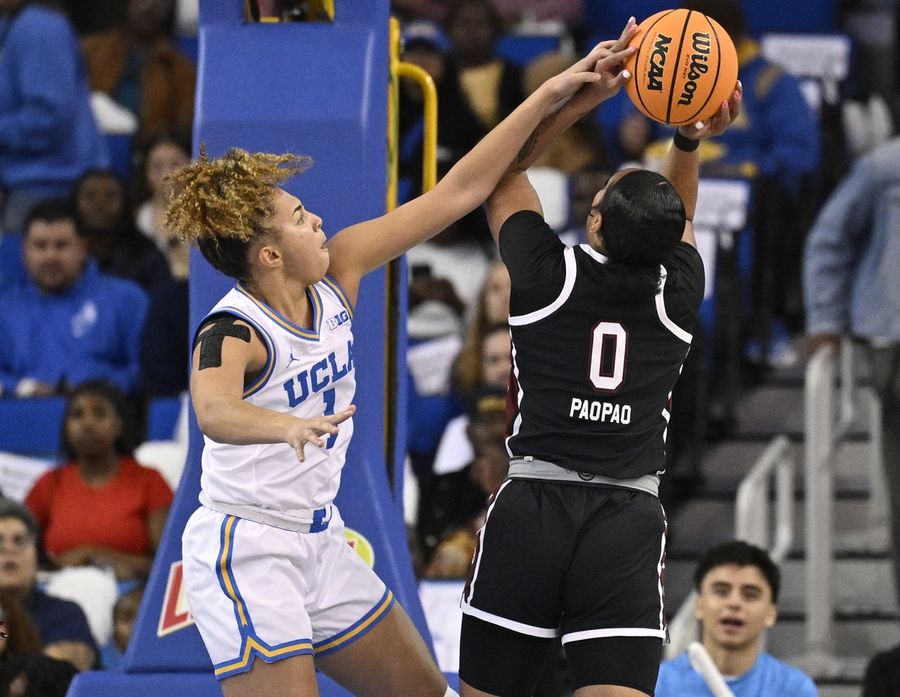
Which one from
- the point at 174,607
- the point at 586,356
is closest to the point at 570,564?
the point at 586,356

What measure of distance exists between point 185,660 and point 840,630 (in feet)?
11.8

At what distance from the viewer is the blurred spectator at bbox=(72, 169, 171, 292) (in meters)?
8.63

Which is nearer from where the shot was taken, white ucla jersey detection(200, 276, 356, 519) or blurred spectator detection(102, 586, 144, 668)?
white ucla jersey detection(200, 276, 356, 519)

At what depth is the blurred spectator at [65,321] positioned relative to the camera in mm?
8188

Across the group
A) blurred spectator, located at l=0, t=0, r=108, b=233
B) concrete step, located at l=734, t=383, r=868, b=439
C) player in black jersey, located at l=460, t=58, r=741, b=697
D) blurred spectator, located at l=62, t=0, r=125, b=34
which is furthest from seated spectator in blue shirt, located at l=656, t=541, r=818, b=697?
blurred spectator, located at l=62, t=0, r=125, b=34

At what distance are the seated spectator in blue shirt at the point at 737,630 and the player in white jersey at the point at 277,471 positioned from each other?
5.10 feet

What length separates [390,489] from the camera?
5078 millimetres

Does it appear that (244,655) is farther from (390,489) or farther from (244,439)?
(390,489)

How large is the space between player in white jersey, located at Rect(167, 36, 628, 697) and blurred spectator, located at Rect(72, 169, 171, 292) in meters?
4.65

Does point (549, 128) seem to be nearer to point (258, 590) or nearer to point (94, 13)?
point (258, 590)

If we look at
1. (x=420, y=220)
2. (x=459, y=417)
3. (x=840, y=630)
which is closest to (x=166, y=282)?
(x=459, y=417)

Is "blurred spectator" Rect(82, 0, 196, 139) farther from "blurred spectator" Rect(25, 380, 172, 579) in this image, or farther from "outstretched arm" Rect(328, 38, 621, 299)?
"outstretched arm" Rect(328, 38, 621, 299)

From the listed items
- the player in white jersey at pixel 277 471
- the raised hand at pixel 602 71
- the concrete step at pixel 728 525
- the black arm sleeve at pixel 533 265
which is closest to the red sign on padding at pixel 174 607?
the player in white jersey at pixel 277 471

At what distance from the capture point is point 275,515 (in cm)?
386
